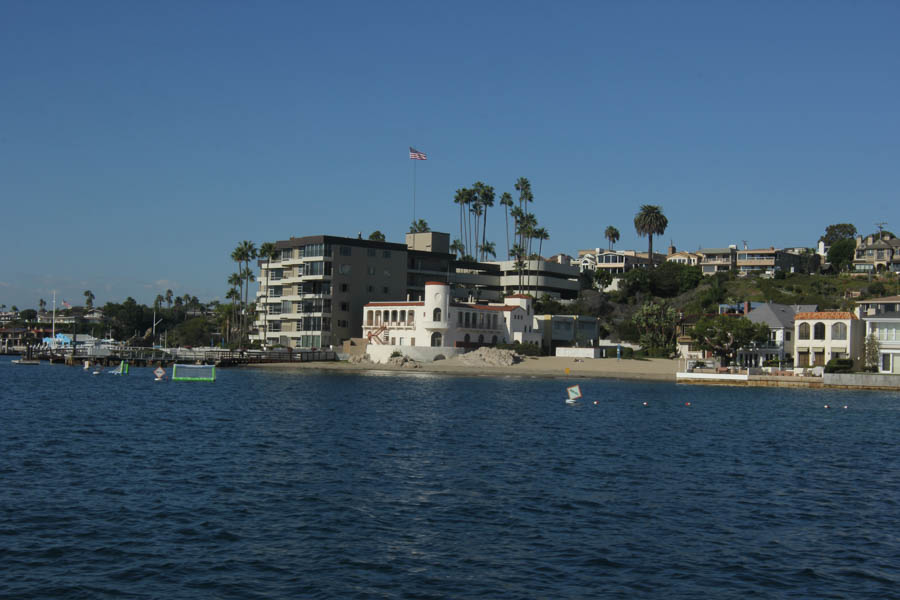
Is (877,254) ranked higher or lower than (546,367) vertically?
higher

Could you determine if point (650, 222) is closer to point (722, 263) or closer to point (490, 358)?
point (722, 263)

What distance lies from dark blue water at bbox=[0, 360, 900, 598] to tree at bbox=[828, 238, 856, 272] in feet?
466

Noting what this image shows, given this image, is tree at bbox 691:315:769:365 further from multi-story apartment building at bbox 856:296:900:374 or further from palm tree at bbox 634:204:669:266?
palm tree at bbox 634:204:669:266

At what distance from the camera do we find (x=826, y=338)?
332 ft

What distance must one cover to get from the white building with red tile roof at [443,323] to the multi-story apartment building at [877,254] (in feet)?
300

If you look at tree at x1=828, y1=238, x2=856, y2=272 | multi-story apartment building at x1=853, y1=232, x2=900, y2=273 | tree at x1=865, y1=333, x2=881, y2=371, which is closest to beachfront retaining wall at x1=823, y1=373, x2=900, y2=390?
tree at x1=865, y1=333, x2=881, y2=371

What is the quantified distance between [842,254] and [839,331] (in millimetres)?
97729

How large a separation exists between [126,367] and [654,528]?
109m

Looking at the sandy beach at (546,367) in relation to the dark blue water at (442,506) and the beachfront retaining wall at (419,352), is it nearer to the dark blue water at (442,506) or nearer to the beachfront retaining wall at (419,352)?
the beachfront retaining wall at (419,352)

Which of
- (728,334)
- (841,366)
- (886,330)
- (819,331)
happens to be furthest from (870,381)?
(728,334)

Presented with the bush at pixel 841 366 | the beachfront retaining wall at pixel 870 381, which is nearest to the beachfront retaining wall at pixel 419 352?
the bush at pixel 841 366

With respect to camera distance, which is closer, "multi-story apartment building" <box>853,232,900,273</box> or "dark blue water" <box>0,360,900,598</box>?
"dark blue water" <box>0,360,900,598</box>

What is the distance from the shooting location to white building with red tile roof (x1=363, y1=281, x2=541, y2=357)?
125875mm

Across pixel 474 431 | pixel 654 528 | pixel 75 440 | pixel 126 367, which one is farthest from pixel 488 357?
pixel 654 528
